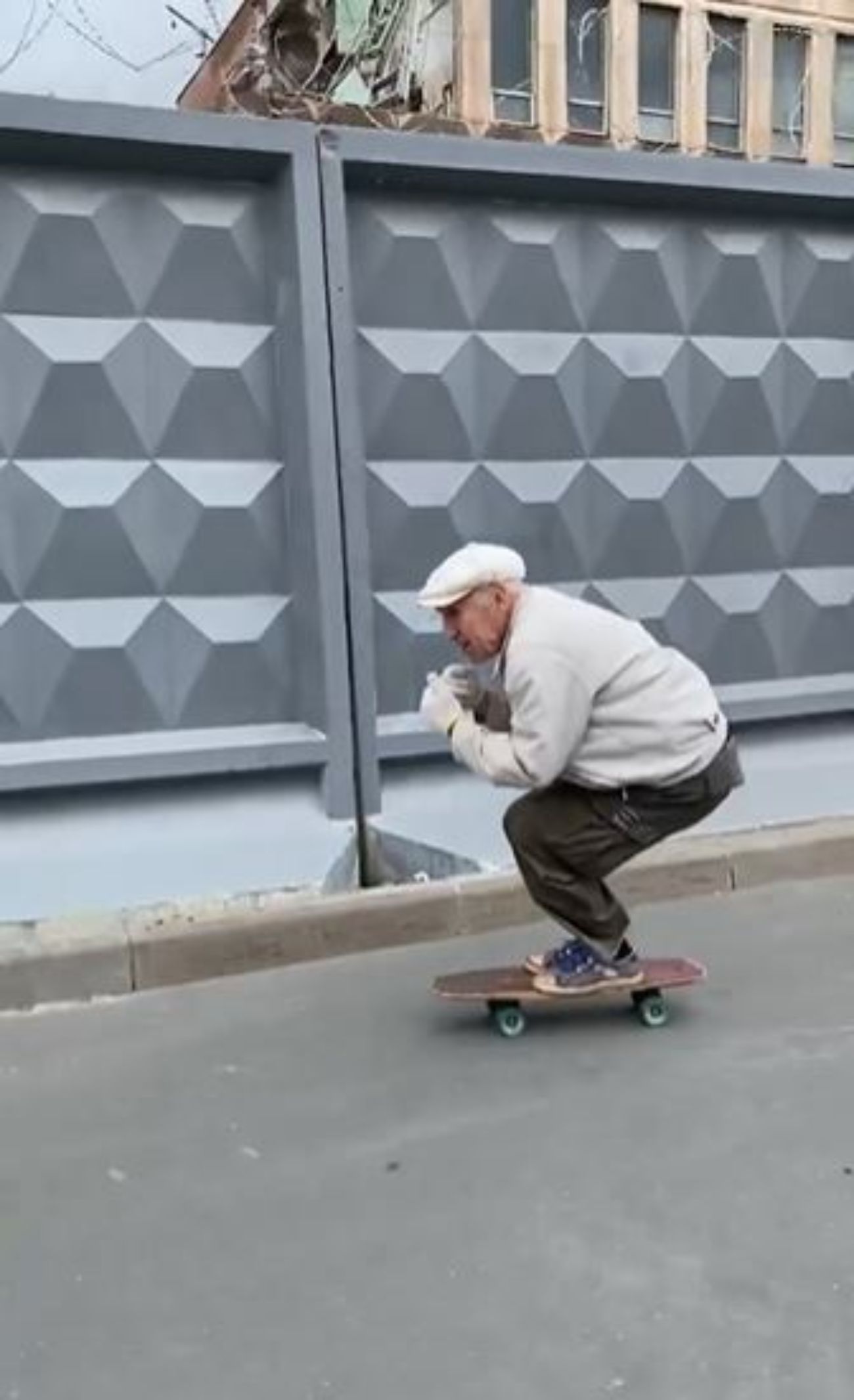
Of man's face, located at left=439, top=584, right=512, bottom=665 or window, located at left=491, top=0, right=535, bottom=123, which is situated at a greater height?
window, located at left=491, top=0, right=535, bottom=123

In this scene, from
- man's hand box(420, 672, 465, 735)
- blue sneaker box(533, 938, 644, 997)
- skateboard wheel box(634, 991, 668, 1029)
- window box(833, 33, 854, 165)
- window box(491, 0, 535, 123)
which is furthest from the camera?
window box(833, 33, 854, 165)

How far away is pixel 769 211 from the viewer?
635 centimetres

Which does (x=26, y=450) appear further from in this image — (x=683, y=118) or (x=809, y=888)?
(x=683, y=118)

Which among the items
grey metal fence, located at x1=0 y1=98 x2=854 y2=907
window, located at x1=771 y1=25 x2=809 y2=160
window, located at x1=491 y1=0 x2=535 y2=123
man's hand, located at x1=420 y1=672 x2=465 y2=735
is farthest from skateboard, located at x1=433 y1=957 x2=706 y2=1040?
window, located at x1=771 y1=25 x2=809 y2=160

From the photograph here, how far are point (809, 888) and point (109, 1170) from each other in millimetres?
3156

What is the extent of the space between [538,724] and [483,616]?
331 mm

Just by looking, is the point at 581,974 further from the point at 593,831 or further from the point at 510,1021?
the point at 593,831

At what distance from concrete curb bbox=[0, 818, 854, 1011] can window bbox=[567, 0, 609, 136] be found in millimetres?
25056

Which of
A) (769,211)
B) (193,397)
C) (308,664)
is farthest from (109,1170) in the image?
(769,211)

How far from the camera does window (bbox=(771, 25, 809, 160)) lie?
101 ft

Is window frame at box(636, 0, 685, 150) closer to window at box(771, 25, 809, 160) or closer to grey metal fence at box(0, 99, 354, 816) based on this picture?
window at box(771, 25, 809, 160)

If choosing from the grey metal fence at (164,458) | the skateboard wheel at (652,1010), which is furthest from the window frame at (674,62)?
the skateboard wheel at (652,1010)

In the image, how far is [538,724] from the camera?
3.79 metres

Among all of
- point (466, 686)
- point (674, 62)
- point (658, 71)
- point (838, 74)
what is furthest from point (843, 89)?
point (466, 686)
